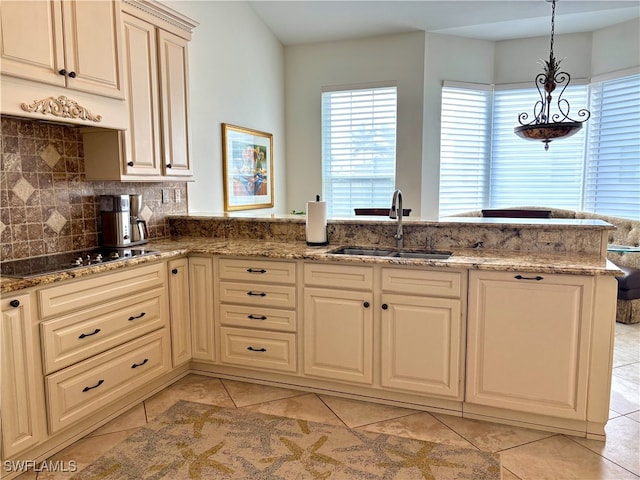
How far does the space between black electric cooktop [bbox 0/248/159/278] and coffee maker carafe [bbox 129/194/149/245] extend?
0.20 m

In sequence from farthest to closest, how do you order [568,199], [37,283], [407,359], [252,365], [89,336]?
[568,199], [252,365], [407,359], [89,336], [37,283]

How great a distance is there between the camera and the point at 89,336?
2334 mm

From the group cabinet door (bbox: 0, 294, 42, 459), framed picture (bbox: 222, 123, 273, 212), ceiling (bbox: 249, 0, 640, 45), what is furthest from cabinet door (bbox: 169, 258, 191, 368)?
ceiling (bbox: 249, 0, 640, 45)

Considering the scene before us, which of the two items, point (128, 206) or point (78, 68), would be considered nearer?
point (78, 68)

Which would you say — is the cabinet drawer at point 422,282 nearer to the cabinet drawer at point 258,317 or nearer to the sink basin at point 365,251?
the sink basin at point 365,251

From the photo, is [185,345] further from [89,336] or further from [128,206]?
[128,206]

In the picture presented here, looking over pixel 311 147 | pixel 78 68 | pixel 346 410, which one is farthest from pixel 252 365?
pixel 311 147

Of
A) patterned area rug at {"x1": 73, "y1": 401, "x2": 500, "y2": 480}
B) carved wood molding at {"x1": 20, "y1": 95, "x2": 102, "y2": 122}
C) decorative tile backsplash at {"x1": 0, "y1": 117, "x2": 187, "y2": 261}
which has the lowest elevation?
patterned area rug at {"x1": 73, "y1": 401, "x2": 500, "y2": 480}

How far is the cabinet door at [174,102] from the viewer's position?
308 centimetres

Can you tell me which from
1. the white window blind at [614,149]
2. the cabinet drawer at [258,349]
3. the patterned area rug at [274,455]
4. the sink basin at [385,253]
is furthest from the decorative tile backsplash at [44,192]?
the white window blind at [614,149]

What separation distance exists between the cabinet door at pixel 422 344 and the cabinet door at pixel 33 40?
203 centimetres

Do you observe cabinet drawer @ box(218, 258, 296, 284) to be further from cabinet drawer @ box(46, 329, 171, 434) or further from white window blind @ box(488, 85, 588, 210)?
white window blind @ box(488, 85, 588, 210)

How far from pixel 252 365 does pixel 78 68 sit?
1.93 meters

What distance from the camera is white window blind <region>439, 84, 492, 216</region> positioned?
5258mm
